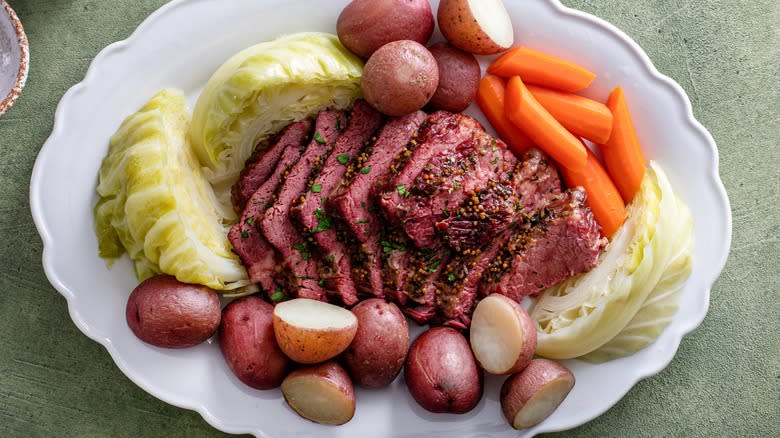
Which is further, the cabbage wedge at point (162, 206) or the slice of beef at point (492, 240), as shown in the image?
the slice of beef at point (492, 240)

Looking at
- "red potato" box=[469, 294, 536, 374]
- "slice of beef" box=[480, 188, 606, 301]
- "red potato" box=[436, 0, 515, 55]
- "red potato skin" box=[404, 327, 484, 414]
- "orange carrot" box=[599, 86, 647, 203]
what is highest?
"red potato" box=[436, 0, 515, 55]

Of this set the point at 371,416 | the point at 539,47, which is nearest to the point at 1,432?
the point at 371,416

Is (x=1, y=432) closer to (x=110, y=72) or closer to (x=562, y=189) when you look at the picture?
(x=110, y=72)

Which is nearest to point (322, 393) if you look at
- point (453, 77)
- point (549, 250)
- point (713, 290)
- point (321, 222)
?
point (321, 222)

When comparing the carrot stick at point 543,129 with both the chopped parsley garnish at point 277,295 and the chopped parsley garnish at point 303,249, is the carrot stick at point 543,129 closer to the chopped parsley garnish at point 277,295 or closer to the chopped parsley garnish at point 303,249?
the chopped parsley garnish at point 303,249

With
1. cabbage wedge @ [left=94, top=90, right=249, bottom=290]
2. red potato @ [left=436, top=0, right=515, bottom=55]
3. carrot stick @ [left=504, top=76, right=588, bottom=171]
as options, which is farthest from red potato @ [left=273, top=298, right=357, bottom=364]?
red potato @ [left=436, top=0, right=515, bottom=55]

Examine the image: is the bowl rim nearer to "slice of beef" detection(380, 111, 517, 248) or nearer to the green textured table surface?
the green textured table surface

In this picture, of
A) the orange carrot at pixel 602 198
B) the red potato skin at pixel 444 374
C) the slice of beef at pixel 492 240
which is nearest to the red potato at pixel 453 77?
the slice of beef at pixel 492 240
